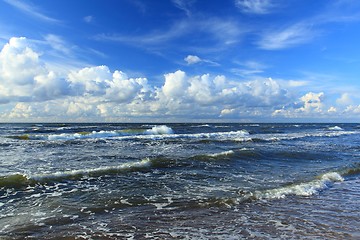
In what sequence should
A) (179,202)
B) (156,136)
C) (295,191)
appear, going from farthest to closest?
(156,136) → (295,191) → (179,202)

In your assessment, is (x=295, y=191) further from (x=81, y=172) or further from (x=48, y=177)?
(x=48, y=177)

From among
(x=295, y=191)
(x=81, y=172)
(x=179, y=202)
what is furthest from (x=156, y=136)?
(x=179, y=202)

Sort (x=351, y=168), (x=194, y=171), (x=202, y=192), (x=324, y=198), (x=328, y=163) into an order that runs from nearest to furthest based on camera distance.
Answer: (x=324, y=198)
(x=202, y=192)
(x=194, y=171)
(x=351, y=168)
(x=328, y=163)

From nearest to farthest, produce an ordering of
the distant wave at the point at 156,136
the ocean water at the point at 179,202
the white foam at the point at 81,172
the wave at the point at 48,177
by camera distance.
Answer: the ocean water at the point at 179,202 < the wave at the point at 48,177 < the white foam at the point at 81,172 < the distant wave at the point at 156,136

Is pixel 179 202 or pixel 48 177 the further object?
pixel 48 177

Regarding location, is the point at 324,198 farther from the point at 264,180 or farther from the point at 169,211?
the point at 169,211

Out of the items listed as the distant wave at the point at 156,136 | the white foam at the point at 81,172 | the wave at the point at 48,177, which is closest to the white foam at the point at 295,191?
the wave at the point at 48,177

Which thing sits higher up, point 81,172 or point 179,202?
point 81,172

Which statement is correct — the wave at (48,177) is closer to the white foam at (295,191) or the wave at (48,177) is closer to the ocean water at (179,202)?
the ocean water at (179,202)

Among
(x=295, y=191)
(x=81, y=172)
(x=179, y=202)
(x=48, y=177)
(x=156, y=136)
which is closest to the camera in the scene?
(x=179, y=202)

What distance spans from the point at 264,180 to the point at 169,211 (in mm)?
5933

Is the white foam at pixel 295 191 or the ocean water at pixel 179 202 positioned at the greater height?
the white foam at pixel 295 191

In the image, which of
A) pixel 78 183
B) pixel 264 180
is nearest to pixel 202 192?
pixel 264 180

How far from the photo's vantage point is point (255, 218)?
770 cm
